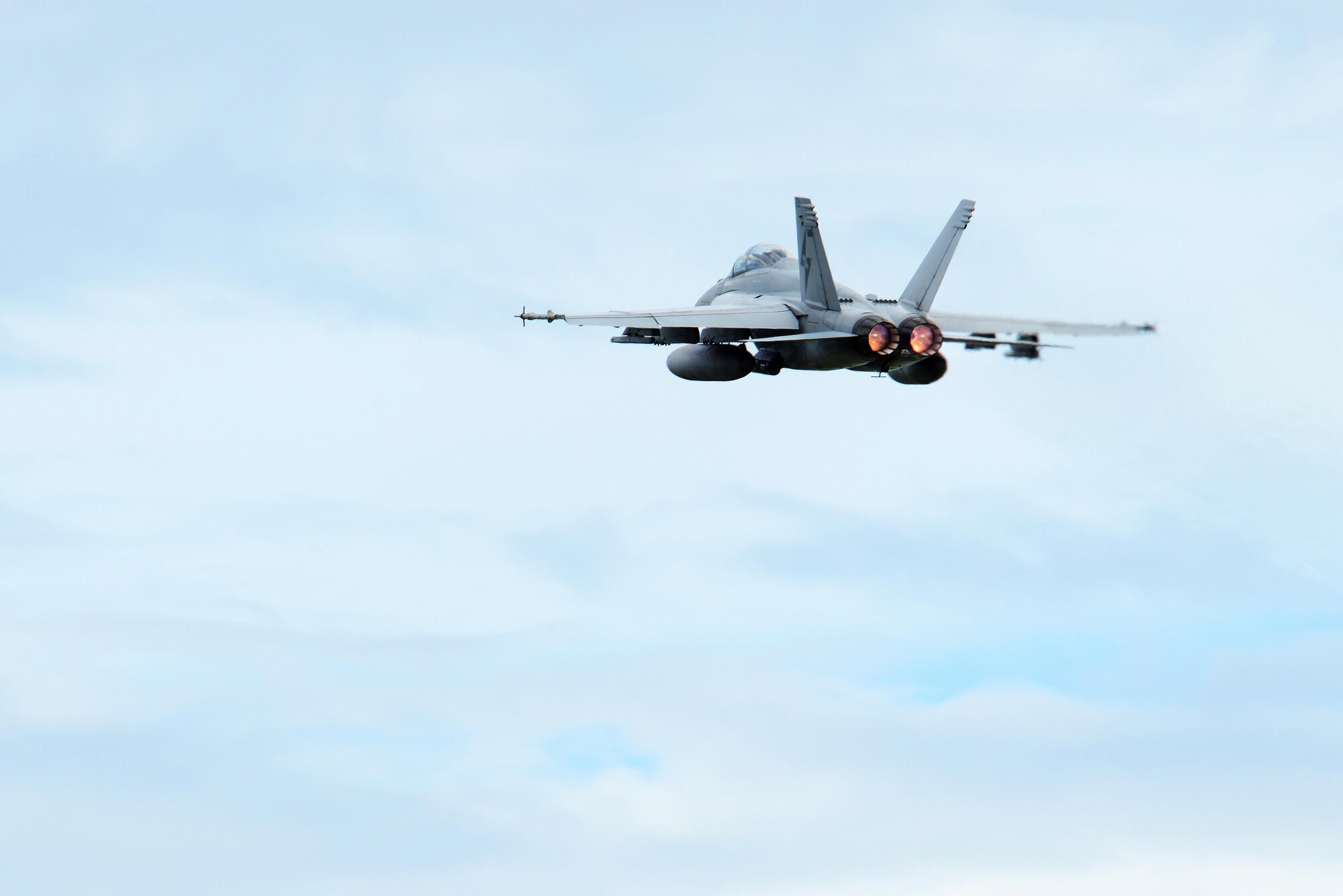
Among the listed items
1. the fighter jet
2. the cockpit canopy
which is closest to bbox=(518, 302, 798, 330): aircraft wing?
the fighter jet

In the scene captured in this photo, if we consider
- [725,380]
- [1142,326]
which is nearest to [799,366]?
[725,380]

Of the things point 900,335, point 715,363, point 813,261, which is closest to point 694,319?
point 715,363

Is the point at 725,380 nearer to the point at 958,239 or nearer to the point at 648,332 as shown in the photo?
the point at 648,332

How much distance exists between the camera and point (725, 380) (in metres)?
60.0

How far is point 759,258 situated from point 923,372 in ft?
29.0

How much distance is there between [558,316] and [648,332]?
4758 millimetres

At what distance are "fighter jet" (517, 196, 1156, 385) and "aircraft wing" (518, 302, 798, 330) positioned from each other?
3 centimetres

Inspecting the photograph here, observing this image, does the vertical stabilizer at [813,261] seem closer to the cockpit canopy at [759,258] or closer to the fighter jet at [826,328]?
the fighter jet at [826,328]

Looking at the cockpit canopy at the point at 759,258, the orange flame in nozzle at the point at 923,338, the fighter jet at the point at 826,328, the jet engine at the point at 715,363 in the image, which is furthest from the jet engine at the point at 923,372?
the cockpit canopy at the point at 759,258

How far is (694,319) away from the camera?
194ft

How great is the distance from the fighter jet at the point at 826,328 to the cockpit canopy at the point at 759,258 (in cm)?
313

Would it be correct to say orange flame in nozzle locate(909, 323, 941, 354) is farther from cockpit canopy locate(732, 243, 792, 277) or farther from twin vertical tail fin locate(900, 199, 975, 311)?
cockpit canopy locate(732, 243, 792, 277)

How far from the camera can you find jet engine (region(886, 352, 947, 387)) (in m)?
59.7

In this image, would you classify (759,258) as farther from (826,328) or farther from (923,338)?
(923,338)
